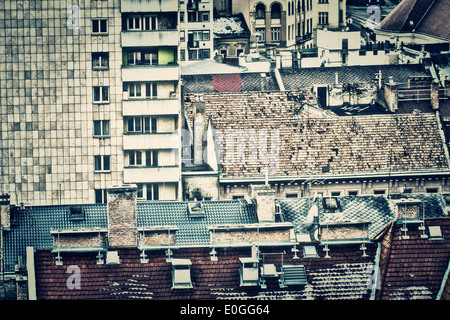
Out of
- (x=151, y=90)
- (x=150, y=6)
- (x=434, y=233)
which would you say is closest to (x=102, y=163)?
(x=151, y=90)

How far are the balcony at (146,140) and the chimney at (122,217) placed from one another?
659 inches

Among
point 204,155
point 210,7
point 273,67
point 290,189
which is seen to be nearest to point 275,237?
point 290,189

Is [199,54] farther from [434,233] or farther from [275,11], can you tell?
[434,233]

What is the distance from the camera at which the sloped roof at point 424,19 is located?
265 ft

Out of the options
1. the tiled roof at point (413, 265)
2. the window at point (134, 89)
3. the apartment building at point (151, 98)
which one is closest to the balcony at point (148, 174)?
the apartment building at point (151, 98)

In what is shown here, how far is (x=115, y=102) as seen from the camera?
51.9 metres

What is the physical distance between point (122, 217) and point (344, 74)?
3189 centimetres

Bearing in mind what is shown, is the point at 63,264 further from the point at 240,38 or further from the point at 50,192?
the point at 240,38

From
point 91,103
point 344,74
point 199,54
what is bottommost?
point 91,103

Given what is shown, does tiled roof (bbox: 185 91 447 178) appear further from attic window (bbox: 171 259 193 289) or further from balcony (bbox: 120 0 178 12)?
attic window (bbox: 171 259 193 289)

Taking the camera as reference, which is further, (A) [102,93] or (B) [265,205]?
(A) [102,93]

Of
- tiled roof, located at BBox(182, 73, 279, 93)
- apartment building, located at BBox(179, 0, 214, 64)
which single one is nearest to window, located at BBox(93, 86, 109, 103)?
tiled roof, located at BBox(182, 73, 279, 93)

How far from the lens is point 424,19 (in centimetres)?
8250

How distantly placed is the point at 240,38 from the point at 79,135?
45716mm
